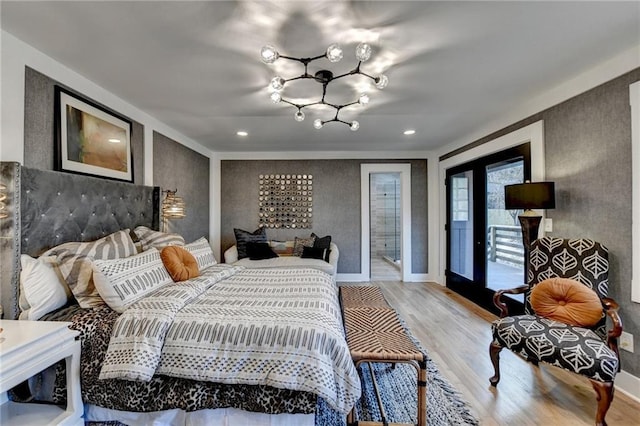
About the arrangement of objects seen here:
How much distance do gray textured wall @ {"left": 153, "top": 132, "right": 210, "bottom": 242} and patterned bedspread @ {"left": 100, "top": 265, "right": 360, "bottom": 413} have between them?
1.87 metres

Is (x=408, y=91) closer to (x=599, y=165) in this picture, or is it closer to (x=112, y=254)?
(x=599, y=165)

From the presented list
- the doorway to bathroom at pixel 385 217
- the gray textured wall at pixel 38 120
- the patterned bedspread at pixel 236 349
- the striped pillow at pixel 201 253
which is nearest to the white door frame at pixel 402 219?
the doorway to bathroom at pixel 385 217

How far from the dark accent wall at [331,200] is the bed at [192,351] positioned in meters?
3.20

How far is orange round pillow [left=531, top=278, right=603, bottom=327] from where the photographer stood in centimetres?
193

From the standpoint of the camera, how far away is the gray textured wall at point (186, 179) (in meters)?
3.41

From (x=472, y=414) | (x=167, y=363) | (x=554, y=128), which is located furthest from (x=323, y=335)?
(x=554, y=128)

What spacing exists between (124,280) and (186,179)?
2.58 m

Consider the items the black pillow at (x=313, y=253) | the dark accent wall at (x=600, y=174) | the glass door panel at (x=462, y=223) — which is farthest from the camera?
the black pillow at (x=313, y=253)

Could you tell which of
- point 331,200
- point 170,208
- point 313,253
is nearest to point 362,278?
point 313,253

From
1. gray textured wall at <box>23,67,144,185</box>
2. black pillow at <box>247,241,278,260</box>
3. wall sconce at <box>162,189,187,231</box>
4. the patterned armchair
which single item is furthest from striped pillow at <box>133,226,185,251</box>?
the patterned armchair

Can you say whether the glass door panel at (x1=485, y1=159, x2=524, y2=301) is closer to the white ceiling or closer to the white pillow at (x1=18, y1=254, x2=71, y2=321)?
the white ceiling

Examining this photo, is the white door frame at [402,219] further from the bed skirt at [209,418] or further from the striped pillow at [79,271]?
the striped pillow at [79,271]

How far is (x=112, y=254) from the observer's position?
2057mm

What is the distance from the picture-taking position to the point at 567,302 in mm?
2037
